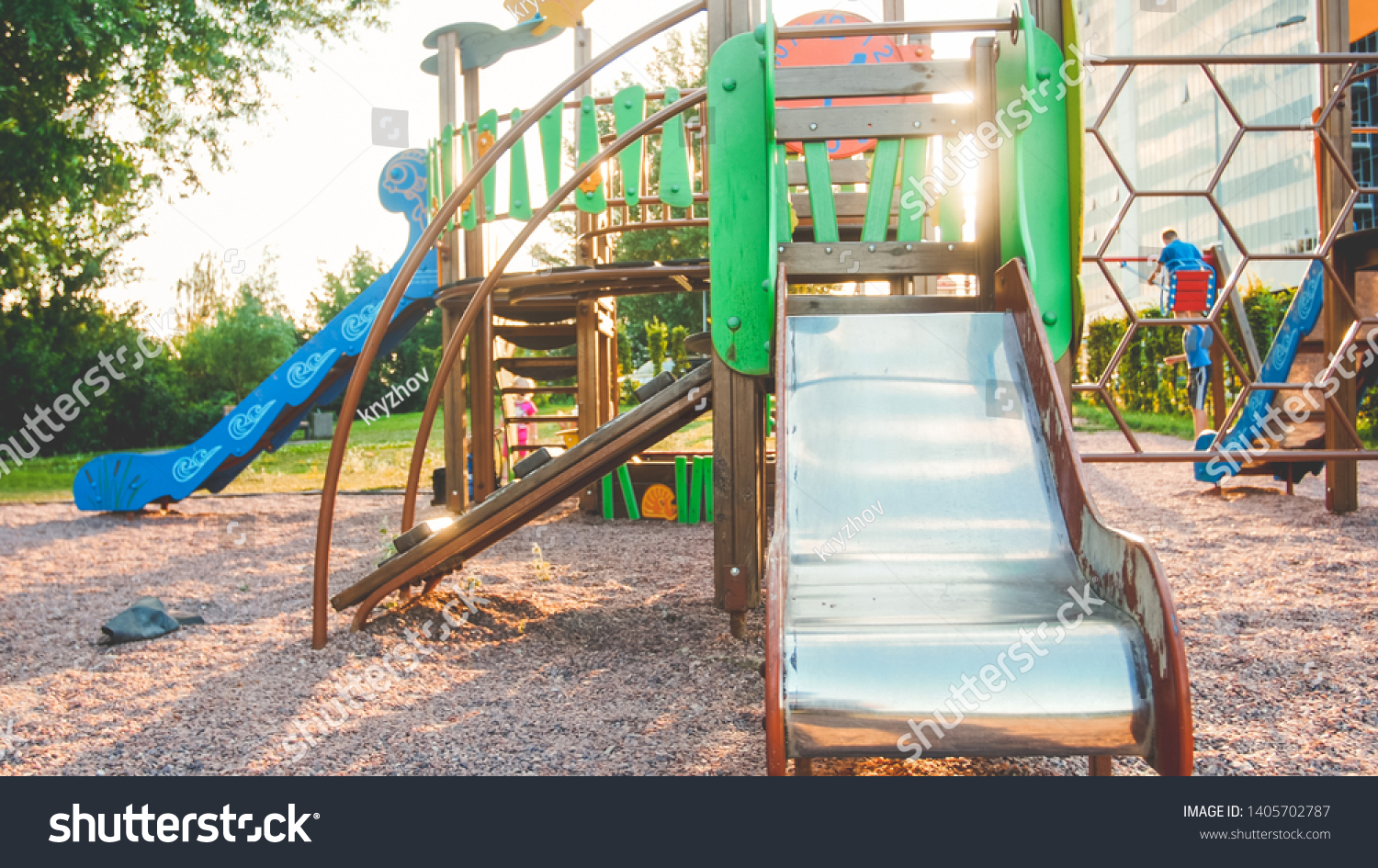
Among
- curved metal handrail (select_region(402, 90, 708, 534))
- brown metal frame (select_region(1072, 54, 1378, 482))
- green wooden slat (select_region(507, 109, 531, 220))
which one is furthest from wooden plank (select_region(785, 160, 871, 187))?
curved metal handrail (select_region(402, 90, 708, 534))

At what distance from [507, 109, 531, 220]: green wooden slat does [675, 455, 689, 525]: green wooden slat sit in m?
2.32

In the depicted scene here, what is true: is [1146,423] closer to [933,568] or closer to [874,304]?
[874,304]

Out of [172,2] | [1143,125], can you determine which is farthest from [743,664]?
[1143,125]

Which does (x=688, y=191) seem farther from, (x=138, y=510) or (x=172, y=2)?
(x=172, y=2)

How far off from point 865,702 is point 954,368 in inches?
56.9

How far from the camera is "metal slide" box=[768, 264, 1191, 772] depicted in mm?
1719

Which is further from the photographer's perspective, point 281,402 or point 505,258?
point 281,402

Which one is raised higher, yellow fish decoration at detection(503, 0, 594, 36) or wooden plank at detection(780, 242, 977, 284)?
yellow fish decoration at detection(503, 0, 594, 36)

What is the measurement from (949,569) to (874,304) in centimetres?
134

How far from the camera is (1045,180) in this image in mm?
3119

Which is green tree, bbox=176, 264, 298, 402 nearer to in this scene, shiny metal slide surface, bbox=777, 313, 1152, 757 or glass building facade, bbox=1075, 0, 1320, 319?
glass building facade, bbox=1075, 0, 1320, 319

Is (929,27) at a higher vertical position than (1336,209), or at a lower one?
higher

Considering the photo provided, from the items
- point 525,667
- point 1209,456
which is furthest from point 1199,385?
point 525,667

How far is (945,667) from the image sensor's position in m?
1.77
